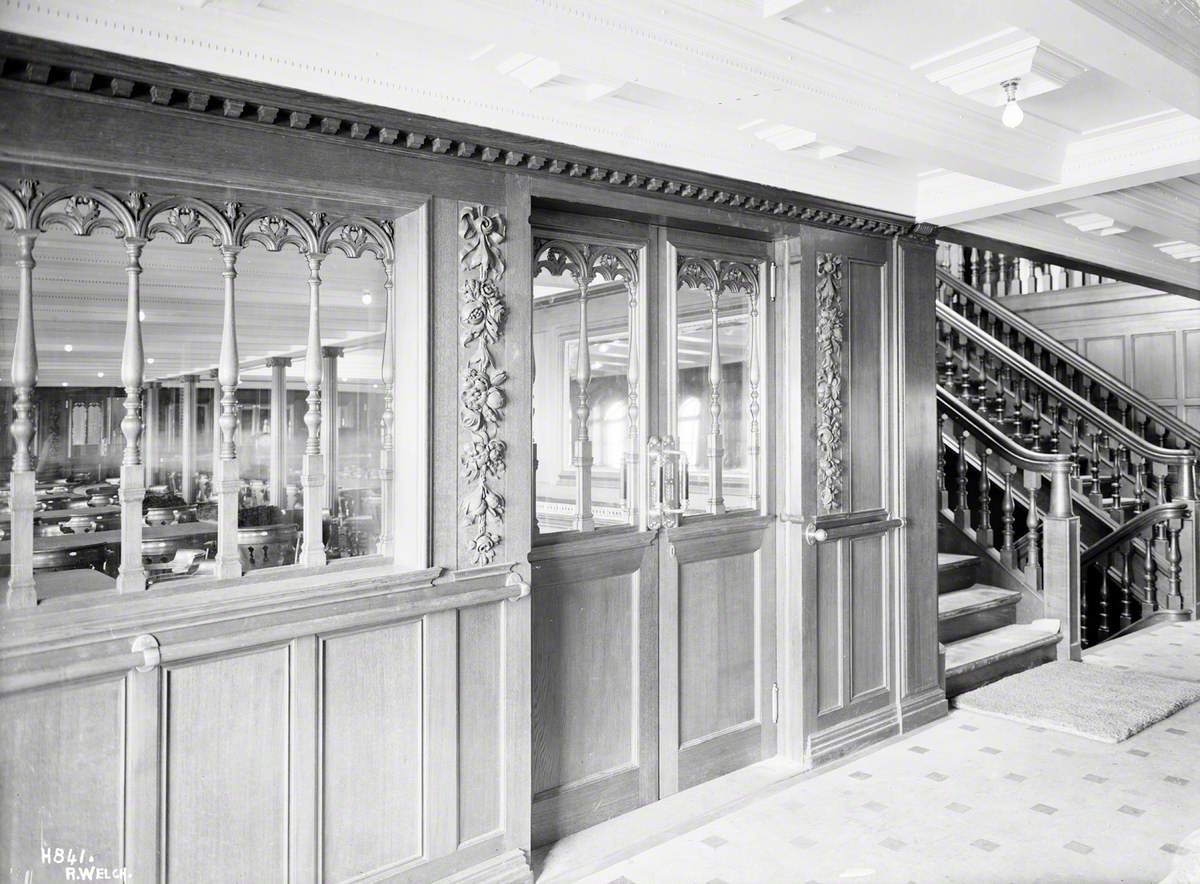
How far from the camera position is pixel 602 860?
9.89 ft

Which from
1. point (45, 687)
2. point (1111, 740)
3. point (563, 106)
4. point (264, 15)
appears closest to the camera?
point (45, 687)

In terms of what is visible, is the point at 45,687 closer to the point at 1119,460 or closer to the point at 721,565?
the point at 721,565

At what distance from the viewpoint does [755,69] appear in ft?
8.31

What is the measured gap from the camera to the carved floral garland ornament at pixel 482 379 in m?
2.75

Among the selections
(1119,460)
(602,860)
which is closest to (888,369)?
(602,860)

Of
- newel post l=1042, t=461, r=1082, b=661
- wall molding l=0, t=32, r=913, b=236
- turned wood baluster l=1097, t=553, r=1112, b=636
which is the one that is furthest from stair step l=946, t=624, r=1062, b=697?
wall molding l=0, t=32, r=913, b=236

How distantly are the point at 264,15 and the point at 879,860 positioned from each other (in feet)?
10.7

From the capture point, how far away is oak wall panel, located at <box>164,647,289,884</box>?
2.23 meters

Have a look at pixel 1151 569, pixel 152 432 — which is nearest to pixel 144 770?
pixel 1151 569

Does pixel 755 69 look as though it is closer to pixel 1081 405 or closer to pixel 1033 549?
pixel 1033 549

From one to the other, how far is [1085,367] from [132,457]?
26.1 feet

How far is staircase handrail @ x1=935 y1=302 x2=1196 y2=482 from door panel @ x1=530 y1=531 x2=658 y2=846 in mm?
4483

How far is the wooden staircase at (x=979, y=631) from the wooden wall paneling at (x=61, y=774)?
3.95m

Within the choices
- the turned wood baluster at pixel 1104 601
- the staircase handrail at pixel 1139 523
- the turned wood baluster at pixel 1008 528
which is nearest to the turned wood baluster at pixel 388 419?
the turned wood baluster at pixel 1008 528
